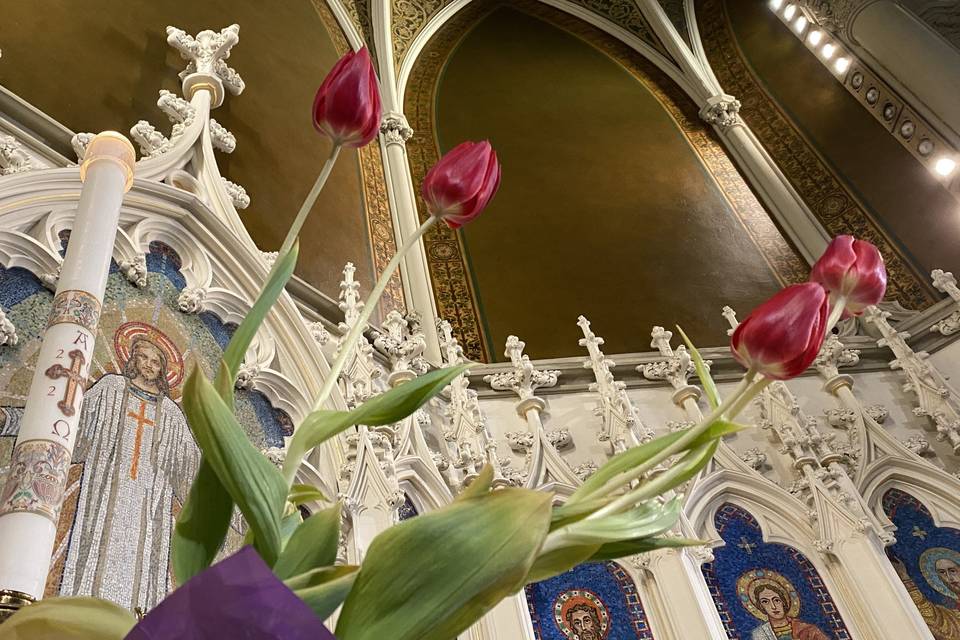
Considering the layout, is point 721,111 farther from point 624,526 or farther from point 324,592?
point 324,592

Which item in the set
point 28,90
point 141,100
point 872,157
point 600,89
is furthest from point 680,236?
point 28,90

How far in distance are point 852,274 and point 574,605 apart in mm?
3386

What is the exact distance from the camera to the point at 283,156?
5.39 meters

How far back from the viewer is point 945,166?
6520mm

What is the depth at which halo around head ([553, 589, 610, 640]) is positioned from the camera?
4.08 m

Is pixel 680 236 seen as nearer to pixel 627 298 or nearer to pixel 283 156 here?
pixel 627 298

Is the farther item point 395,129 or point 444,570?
point 395,129

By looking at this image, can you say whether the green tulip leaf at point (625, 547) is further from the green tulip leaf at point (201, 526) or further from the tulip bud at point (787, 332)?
the green tulip leaf at point (201, 526)

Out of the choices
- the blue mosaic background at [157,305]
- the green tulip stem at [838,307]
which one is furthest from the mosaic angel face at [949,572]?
the green tulip stem at [838,307]

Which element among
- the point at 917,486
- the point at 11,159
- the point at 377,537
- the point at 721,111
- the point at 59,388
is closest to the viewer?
the point at 377,537

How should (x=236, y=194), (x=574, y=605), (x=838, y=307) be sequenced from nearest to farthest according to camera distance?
(x=838, y=307)
(x=574, y=605)
(x=236, y=194)

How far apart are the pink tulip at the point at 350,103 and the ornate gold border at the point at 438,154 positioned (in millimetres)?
4493

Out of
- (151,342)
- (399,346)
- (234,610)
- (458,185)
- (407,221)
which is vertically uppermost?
(407,221)

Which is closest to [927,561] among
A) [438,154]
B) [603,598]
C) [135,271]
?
[603,598]
